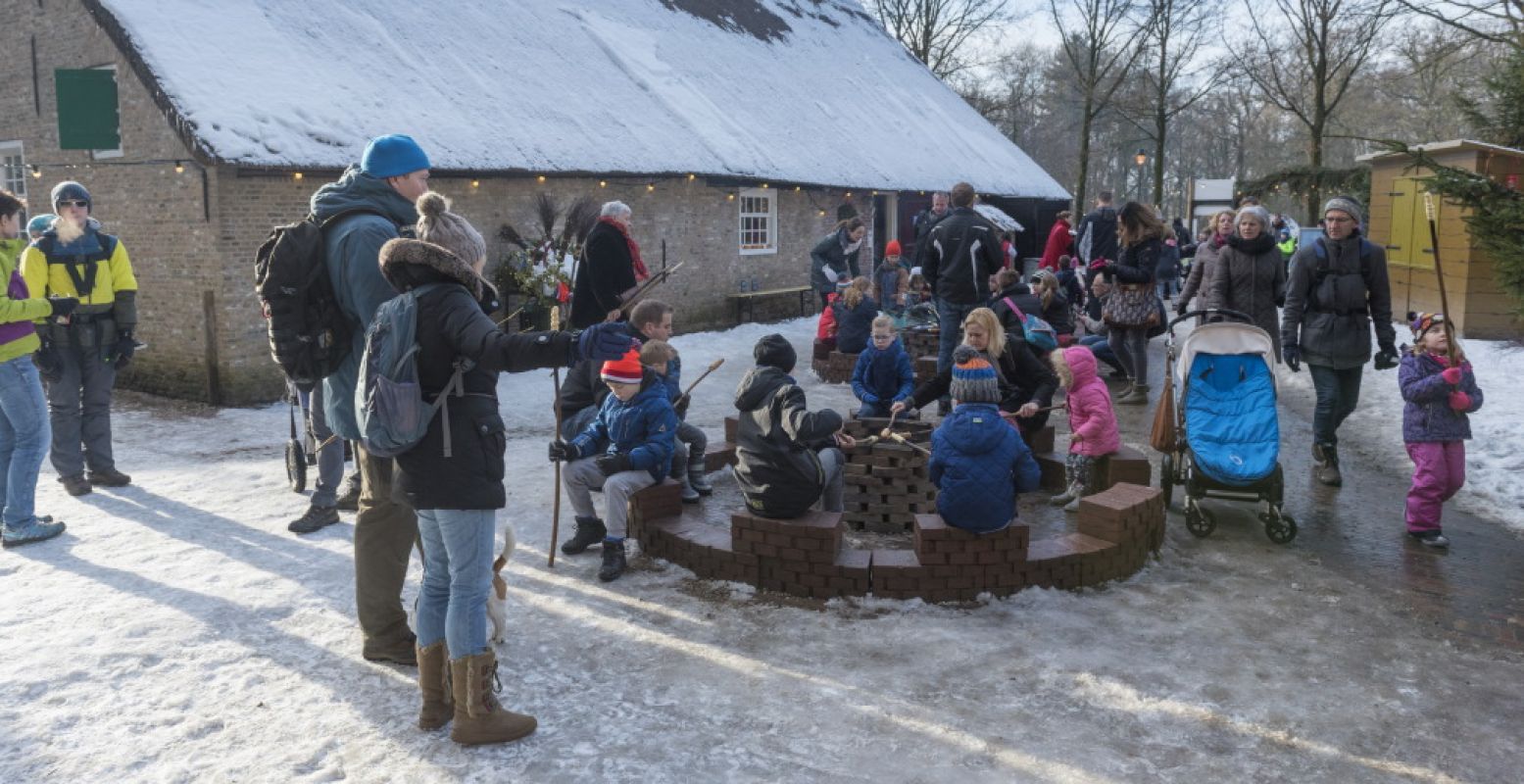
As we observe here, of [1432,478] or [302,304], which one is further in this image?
[1432,478]

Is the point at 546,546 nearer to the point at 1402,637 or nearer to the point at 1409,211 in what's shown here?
the point at 1402,637

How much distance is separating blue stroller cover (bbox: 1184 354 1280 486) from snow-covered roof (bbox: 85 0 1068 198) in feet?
29.9

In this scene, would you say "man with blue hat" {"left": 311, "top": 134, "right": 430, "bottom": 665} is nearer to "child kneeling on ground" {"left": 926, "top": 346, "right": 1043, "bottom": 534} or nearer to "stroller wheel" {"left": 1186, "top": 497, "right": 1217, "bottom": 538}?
"child kneeling on ground" {"left": 926, "top": 346, "right": 1043, "bottom": 534}

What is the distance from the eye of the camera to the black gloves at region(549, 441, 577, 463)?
5.46m

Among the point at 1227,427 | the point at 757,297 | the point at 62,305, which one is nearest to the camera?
the point at 62,305


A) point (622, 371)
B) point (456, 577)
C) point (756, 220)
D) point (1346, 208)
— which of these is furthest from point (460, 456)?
point (756, 220)

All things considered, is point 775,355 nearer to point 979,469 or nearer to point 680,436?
point 979,469

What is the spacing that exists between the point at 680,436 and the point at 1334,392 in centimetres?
474

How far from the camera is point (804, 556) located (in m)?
5.49

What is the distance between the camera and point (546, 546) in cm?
636

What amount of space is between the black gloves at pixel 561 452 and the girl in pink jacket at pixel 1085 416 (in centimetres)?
322

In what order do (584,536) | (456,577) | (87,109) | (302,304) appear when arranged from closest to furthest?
(456,577) → (302,304) → (584,536) → (87,109)

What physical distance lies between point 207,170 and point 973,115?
24734mm

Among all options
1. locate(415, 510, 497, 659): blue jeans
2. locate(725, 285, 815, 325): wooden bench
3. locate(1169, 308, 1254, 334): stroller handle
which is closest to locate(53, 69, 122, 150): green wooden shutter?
locate(725, 285, 815, 325): wooden bench
